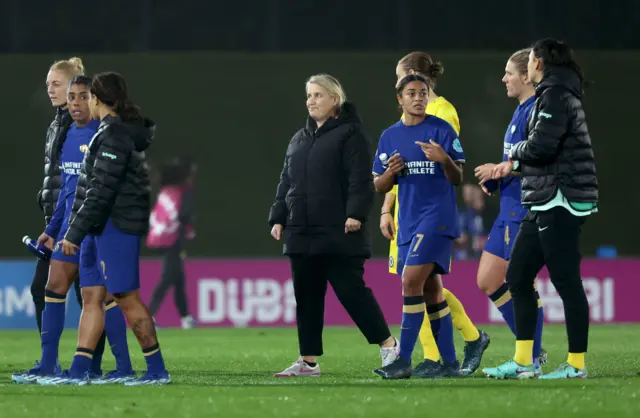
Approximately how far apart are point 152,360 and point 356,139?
6.52 ft

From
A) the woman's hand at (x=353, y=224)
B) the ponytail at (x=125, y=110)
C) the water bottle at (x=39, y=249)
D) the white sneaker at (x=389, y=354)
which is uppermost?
the ponytail at (x=125, y=110)

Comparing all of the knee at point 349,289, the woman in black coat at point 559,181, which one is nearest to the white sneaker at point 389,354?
the knee at point 349,289

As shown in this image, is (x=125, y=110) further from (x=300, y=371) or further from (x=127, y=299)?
(x=300, y=371)

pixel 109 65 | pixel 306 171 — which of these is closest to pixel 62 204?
pixel 306 171

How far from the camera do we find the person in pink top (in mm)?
17516

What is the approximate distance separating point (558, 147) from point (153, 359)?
9.13 feet

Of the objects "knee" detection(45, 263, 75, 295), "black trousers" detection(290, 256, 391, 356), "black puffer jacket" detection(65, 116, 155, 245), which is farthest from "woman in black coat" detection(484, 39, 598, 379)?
"knee" detection(45, 263, 75, 295)

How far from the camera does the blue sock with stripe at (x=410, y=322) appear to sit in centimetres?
901

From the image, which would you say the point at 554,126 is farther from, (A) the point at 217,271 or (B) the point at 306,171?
(A) the point at 217,271

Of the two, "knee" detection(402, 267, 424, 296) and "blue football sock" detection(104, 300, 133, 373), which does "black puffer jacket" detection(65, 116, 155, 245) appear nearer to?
"blue football sock" detection(104, 300, 133, 373)

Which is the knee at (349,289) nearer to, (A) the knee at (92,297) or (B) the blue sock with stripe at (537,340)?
(B) the blue sock with stripe at (537,340)

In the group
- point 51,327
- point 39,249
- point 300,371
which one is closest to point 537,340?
point 300,371

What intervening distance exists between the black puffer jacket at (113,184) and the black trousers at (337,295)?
127 cm

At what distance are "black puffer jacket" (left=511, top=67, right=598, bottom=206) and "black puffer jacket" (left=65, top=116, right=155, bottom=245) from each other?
7.59 feet
